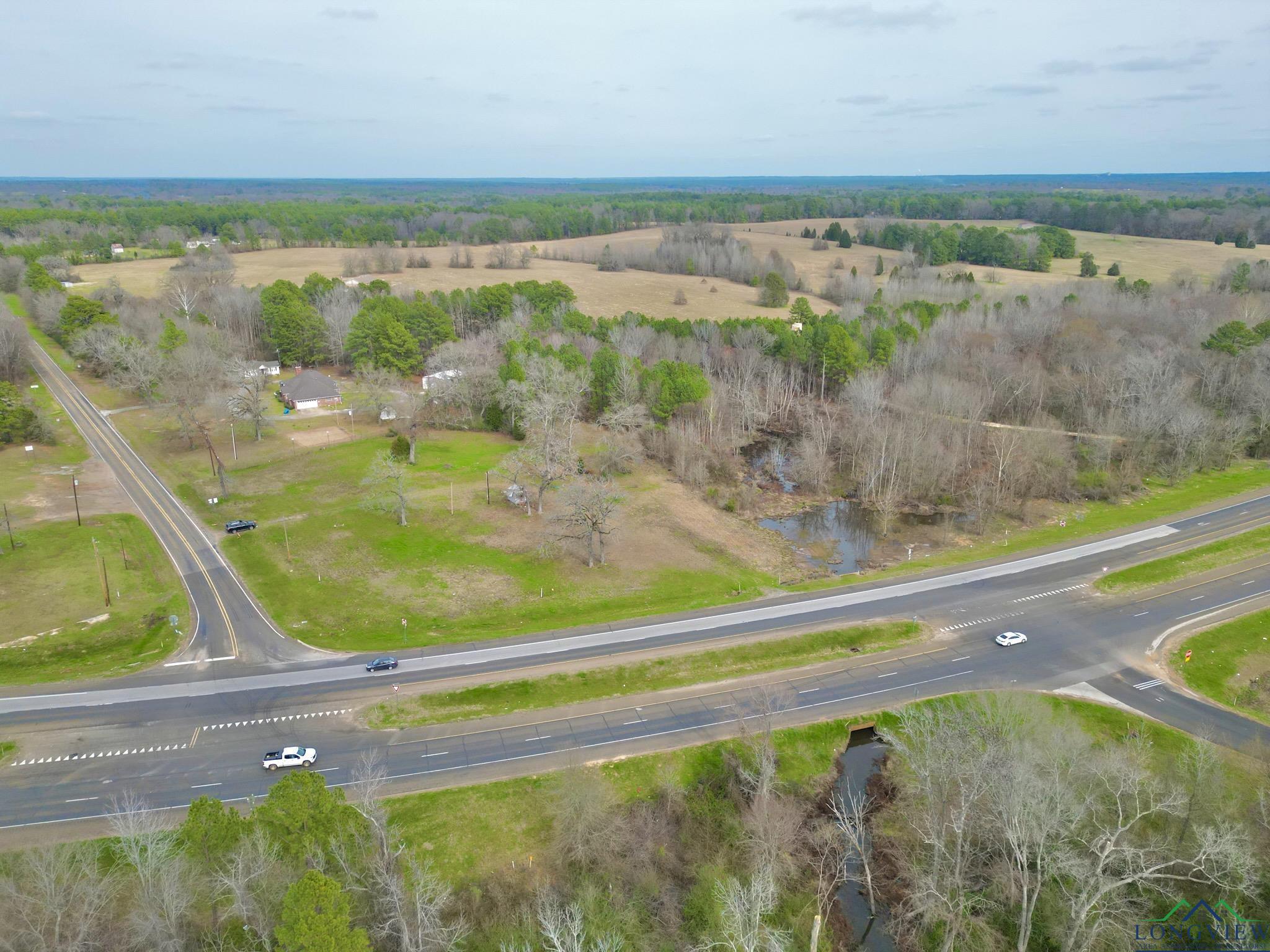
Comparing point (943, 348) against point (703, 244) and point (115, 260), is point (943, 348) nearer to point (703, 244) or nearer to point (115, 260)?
point (703, 244)

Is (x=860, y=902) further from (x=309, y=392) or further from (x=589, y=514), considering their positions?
(x=309, y=392)

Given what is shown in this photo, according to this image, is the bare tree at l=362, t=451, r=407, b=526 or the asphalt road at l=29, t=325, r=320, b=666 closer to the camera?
the asphalt road at l=29, t=325, r=320, b=666

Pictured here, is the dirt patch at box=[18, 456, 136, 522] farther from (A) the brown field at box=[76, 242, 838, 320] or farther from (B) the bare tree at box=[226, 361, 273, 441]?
(A) the brown field at box=[76, 242, 838, 320]

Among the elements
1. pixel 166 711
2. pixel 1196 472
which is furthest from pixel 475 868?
pixel 1196 472

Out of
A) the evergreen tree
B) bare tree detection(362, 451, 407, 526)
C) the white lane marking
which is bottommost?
the white lane marking

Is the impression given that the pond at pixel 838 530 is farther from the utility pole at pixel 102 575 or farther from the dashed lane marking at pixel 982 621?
the utility pole at pixel 102 575

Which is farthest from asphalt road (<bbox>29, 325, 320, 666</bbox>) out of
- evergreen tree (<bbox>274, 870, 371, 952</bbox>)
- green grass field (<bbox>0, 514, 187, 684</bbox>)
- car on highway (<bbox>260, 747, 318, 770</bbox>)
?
evergreen tree (<bbox>274, 870, 371, 952</bbox>)

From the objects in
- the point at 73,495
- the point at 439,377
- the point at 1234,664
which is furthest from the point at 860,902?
the point at 439,377
